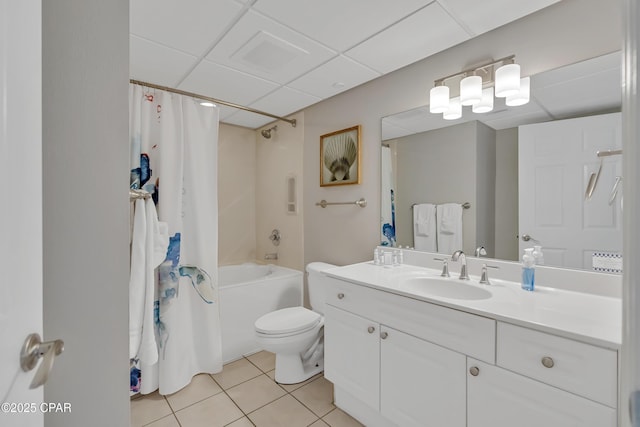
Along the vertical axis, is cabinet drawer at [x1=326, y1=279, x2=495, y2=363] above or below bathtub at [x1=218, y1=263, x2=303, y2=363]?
above

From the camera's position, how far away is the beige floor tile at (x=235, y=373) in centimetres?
195

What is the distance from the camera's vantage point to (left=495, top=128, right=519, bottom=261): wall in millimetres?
1441

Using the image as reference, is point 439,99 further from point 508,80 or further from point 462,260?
point 462,260

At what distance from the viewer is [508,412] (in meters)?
0.97

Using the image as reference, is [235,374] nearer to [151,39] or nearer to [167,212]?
[167,212]

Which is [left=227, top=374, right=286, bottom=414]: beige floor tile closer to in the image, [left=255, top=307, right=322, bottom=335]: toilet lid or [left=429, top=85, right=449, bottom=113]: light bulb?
[left=255, top=307, right=322, bottom=335]: toilet lid

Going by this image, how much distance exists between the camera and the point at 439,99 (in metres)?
1.64

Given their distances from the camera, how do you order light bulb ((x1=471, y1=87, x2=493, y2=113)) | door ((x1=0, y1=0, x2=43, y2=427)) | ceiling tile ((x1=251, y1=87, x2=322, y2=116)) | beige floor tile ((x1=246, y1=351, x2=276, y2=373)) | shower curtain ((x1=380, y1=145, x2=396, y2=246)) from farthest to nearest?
ceiling tile ((x1=251, y1=87, x2=322, y2=116))
beige floor tile ((x1=246, y1=351, x2=276, y2=373))
shower curtain ((x1=380, y1=145, x2=396, y2=246))
light bulb ((x1=471, y1=87, x2=493, y2=113))
door ((x1=0, y1=0, x2=43, y2=427))

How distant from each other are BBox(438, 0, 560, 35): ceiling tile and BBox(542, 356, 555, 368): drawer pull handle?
1481 millimetres

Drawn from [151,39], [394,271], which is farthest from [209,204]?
[394,271]

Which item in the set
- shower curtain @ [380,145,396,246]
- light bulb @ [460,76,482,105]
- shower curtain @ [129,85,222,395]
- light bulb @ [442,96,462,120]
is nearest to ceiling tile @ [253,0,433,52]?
light bulb @ [460,76,482,105]

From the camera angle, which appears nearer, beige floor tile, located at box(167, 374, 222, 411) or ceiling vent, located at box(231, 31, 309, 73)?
ceiling vent, located at box(231, 31, 309, 73)

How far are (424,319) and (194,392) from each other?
1.63m

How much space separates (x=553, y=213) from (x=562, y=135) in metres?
0.37
